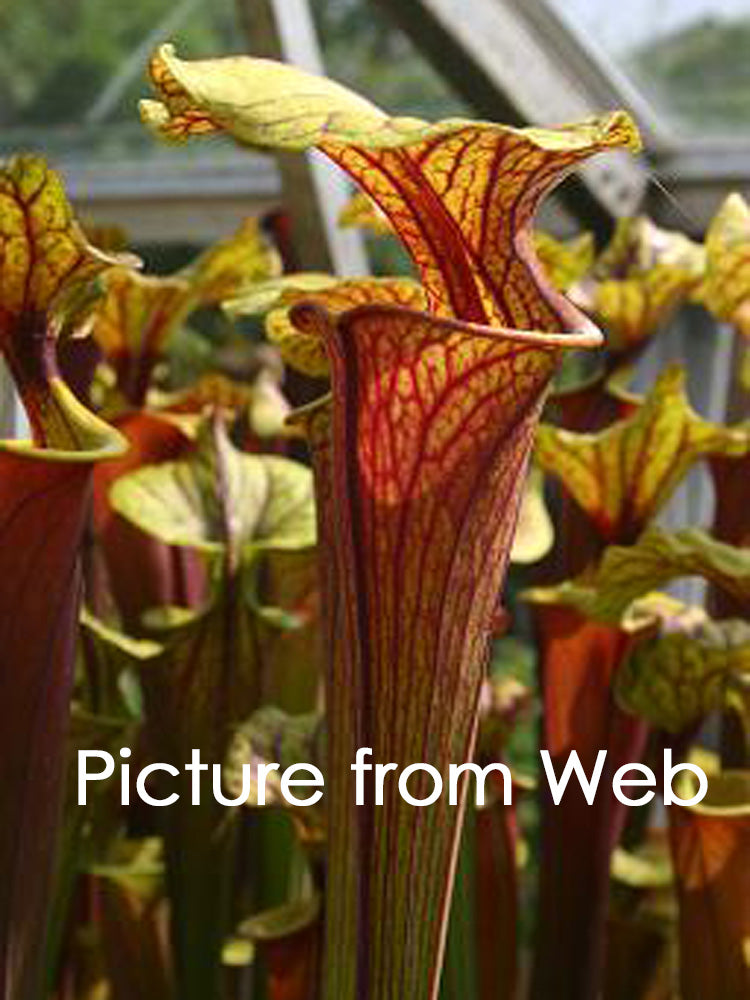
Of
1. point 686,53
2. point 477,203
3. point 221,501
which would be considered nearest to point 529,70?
point 686,53

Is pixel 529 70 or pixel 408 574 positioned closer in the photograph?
pixel 408 574

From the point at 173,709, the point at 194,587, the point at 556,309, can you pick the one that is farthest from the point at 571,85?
the point at 556,309

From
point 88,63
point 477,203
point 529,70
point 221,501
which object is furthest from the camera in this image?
point 88,63

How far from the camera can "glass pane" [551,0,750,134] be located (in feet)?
6.63

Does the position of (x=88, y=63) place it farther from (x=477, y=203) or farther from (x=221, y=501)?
(x=477, y=203)

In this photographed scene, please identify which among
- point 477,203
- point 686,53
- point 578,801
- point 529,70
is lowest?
point 578,801

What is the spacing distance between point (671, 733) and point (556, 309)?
1.35ft

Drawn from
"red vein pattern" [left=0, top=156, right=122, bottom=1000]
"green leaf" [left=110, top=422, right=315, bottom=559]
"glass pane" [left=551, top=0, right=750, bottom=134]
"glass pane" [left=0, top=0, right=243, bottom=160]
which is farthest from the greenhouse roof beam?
"red vein pattern" [left=0, top=156, right=122, bottom=1000]

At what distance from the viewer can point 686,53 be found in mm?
2082

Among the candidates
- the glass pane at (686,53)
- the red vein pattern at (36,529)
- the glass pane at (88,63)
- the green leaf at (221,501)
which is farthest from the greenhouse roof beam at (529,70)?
the red vein pattern at (36,529)

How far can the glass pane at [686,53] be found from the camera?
2.02m

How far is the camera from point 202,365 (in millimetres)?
1644

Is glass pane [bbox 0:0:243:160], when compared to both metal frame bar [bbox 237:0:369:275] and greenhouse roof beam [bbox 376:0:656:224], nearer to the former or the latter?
greenhouse roof beam [bbox 376:0:656:224]

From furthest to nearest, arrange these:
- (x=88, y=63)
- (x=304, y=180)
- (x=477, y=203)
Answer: (x=88, y=63) → (x=304, y=180) → (x=477, y=203)
